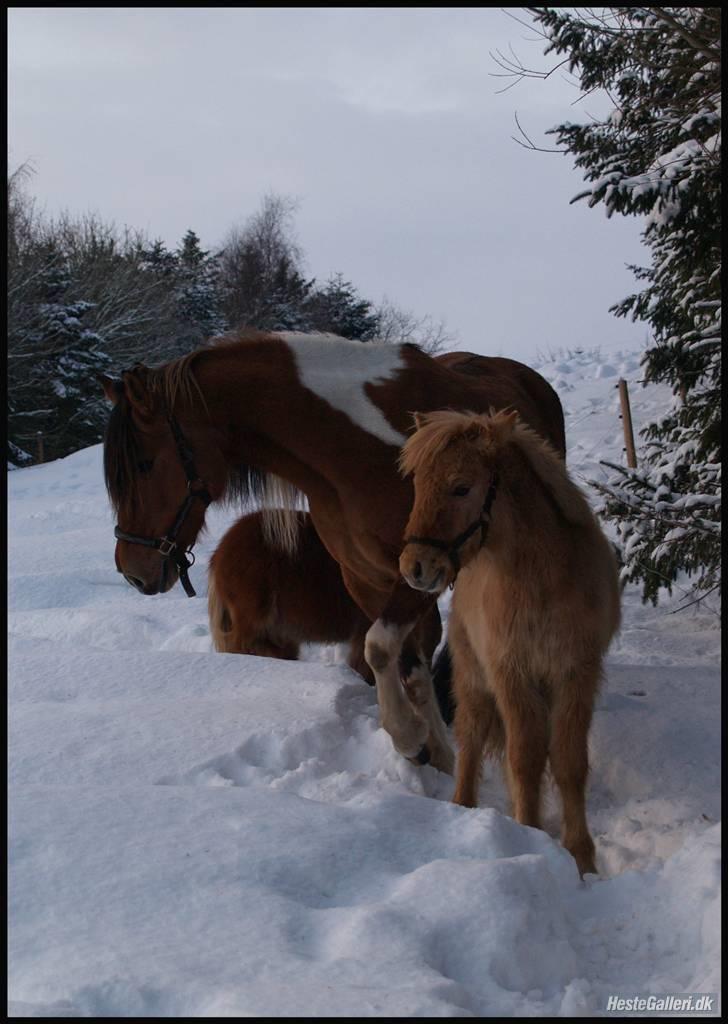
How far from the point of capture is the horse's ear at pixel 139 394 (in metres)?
4.07

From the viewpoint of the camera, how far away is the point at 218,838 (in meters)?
2.82

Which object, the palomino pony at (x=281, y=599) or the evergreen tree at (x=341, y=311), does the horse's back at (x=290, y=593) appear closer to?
the palomino pony at (x=281, y=599)

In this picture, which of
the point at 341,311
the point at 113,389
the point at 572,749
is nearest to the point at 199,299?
the point at 341,311

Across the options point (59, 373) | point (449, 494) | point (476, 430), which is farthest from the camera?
point (59, 373)

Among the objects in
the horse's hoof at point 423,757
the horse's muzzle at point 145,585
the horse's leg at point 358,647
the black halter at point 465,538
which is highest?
the black halter at point 465,538

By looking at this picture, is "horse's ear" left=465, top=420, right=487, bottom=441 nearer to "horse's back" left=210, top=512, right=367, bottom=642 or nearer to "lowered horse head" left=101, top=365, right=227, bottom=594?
"lowered horse head" left=101, top=365, right=227, bottom=594

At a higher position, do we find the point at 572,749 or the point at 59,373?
the point at 59,373

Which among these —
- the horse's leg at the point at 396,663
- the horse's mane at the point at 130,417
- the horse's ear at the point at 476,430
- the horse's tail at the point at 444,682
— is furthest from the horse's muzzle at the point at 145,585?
the horse's ear at the point at 476,430

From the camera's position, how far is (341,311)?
84.2ft

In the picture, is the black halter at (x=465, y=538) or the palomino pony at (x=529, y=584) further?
the palomino pony at (x=529, y=584)

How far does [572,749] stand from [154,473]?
217 cm

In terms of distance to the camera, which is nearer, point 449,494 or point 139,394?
point 449,494

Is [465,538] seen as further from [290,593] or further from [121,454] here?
[290,593]

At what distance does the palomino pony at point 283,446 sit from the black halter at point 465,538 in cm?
68
